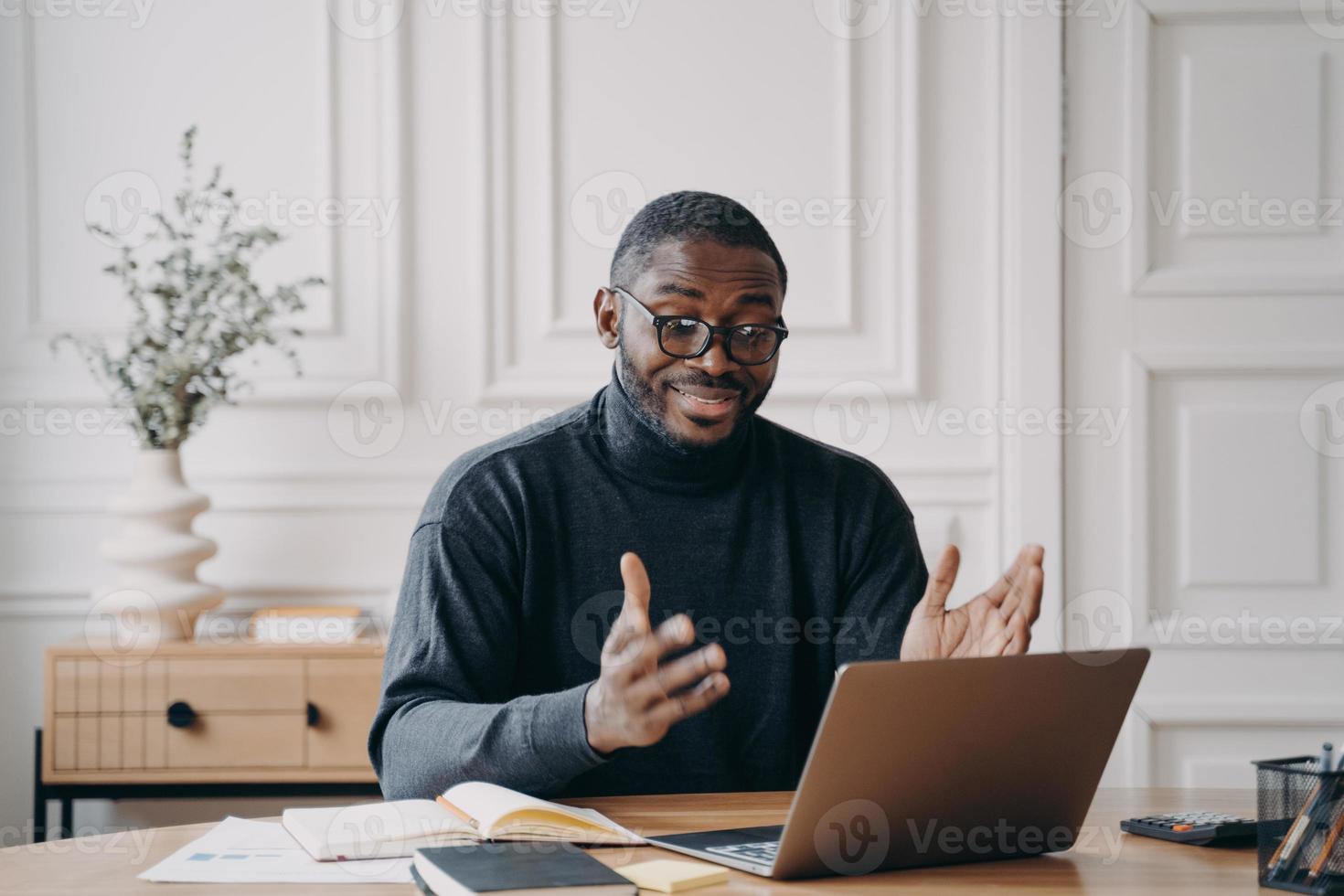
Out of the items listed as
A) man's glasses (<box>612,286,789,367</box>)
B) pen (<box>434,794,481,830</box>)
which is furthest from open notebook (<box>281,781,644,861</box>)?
man's glasses (<box>612,286,789,367</box>)

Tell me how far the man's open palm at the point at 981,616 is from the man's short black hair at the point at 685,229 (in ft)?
1.76

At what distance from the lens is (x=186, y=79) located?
108 inches

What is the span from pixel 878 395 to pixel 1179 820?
1.54 metres

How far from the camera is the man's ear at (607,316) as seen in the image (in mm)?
1807

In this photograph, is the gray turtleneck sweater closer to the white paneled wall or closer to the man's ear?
the man's ear

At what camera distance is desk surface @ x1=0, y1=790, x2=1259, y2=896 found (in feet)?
3.50

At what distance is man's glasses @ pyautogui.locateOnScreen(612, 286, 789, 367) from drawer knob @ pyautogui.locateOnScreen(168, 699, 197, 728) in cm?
122

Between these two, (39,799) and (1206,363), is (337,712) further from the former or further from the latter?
(1206,363)

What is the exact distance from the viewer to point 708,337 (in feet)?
5.47

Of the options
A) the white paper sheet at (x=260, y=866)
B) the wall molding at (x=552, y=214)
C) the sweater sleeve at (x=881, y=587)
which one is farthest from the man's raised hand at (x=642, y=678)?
the wall molding at (x=552, y=214)

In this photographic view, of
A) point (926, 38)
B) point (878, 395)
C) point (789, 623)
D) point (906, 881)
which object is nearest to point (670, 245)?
point (789, 623)

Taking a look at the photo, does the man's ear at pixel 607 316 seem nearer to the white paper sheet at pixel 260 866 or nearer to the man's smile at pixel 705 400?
the man's smile at pixel 705 400

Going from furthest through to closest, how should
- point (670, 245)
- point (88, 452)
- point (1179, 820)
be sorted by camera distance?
point (88, 452) < point (670, 245) < point (1179, 820)

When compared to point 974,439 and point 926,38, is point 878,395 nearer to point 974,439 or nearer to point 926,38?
point 974,439
